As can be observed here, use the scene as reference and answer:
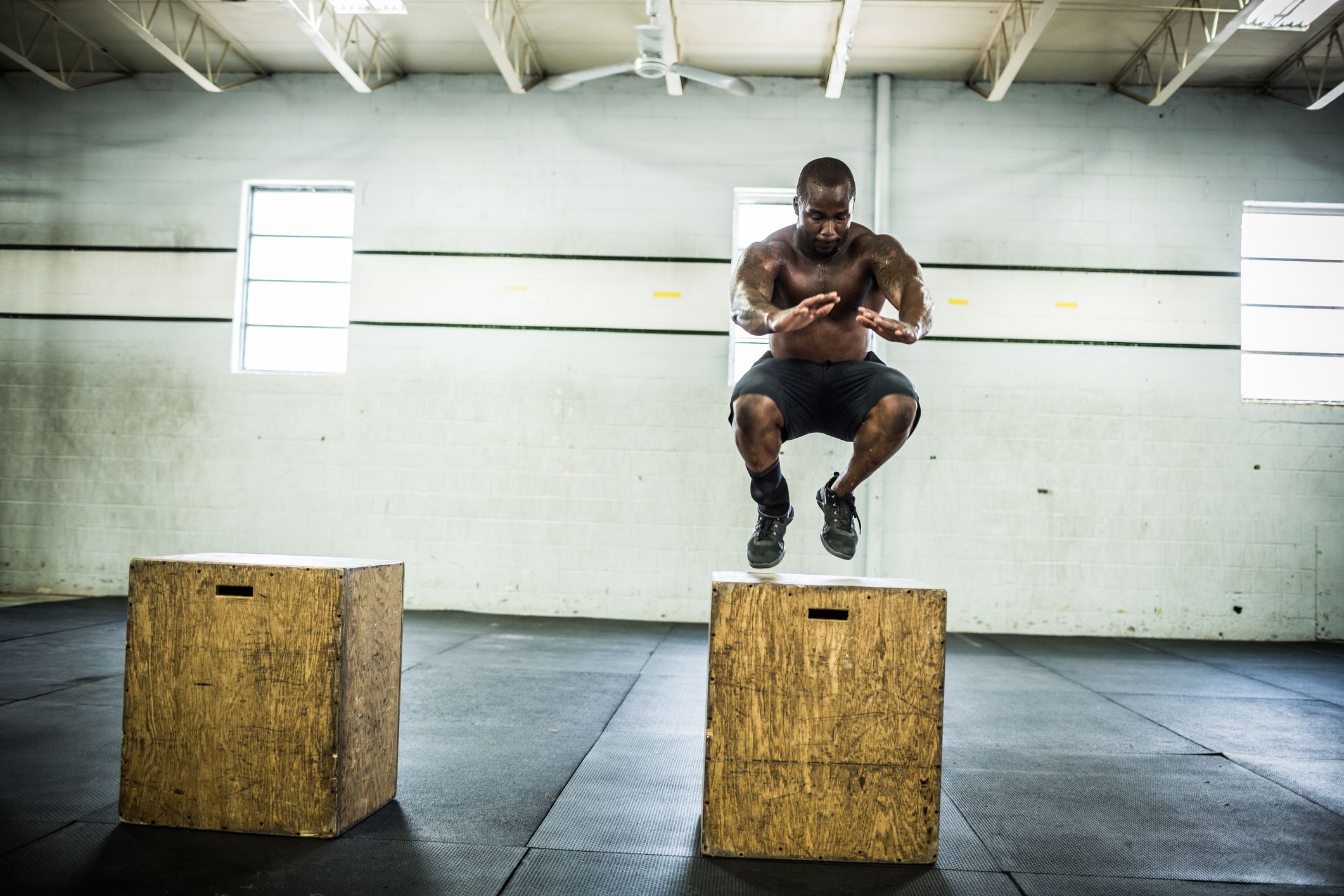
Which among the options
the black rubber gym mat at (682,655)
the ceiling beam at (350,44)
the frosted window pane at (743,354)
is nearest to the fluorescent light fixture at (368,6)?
the ceiling beam at (350,44)

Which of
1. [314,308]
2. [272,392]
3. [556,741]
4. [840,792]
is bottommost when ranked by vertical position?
[556,741]

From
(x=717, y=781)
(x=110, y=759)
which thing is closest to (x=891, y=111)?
(x=717, y=781)

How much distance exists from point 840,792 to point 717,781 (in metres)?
0.31

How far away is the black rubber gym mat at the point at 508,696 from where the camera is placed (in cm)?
355

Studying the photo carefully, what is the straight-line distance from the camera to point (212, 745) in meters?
2.22

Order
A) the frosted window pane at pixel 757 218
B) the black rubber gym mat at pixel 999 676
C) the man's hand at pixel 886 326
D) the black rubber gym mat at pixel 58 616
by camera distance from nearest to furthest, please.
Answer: the man's hand at pixel 886 326
the black rubber gym mat at pixel 999 676
the black rubber gym mat at pixel 58 616
the frosted window pane at pixel 757 218

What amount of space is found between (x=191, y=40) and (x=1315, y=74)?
8.55m

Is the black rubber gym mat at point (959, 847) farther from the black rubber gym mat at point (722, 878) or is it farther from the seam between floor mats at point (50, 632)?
the seam between floor mats at point (50, 632)

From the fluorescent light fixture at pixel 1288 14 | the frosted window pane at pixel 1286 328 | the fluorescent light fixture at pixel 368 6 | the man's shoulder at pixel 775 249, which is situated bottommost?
the man's shoulder at pixel 775 249

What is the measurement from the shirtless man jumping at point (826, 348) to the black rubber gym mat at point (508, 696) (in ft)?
4.28

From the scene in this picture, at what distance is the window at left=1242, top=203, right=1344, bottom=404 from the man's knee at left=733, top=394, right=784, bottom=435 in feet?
19.2

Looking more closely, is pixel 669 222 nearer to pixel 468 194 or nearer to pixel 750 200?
pixel 750 200

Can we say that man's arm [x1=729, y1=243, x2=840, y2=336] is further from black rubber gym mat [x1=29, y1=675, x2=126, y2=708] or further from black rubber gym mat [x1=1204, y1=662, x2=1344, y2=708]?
black rubber gym mat [x1=1204, y1=662, x2=1344, y2=708]

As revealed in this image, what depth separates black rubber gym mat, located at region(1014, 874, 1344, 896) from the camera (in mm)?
2004
